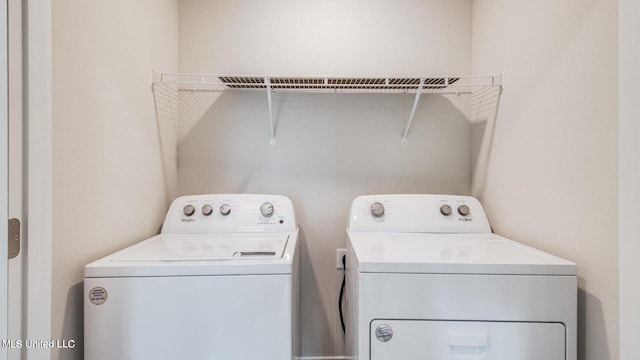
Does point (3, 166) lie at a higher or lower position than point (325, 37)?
lower

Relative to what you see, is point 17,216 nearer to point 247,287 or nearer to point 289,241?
point 247,287

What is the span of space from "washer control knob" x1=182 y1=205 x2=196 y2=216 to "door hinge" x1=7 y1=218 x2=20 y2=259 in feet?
2.40

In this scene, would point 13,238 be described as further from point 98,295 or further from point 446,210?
point 446,210

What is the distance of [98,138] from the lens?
954 millimetres

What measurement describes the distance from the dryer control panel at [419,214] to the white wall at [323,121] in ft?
0.66

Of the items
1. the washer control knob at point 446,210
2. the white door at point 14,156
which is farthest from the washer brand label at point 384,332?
the white door at point 14,156

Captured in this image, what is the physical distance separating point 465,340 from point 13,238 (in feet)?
3.63

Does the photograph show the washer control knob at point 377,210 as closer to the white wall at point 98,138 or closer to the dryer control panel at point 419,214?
the dryer control panel at point 419,214

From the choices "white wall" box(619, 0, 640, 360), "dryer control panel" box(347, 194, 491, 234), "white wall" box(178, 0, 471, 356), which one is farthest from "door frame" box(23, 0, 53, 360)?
"white wall" box(619, 0, 640, 360)

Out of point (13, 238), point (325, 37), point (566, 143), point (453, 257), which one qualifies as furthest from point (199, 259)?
point (325, 37)

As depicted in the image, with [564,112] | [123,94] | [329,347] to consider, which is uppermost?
[123,94]

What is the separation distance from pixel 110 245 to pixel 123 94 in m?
0.57

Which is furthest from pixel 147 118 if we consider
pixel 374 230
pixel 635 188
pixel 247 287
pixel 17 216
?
pixel 635 188

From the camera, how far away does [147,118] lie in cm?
127
